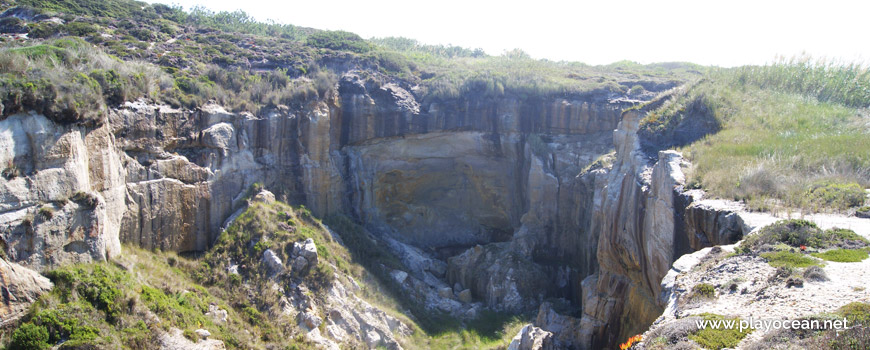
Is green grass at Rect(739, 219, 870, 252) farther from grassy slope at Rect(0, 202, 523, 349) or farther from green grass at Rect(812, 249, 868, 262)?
grassy slope at Rect(0, 202, 523, 349)

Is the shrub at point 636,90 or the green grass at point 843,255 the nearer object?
the green grass at point 843,255

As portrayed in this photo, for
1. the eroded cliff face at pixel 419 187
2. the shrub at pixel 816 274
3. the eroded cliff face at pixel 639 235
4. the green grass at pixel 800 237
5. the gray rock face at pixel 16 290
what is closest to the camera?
the shrub at pixel 816 274

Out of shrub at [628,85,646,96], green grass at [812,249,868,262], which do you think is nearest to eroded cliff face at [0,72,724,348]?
green grass at [812,249,868,262]

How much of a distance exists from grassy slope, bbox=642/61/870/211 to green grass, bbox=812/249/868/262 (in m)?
2.68

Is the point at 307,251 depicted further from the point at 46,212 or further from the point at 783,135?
the point at 783,135

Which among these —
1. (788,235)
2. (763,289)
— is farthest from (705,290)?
(788,235)

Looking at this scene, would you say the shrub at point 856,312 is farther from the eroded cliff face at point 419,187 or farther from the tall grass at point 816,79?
the tall grass at point 816,79

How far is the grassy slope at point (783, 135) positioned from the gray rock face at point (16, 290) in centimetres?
1858

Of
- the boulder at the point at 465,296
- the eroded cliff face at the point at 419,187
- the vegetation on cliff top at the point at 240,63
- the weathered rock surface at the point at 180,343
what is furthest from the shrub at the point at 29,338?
the boulder at the point at 465,296

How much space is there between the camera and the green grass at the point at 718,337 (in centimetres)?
764

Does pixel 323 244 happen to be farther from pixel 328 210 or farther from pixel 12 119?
pixel 12 119

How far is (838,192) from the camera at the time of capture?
1253 centimetres

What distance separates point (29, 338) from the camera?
14.2m

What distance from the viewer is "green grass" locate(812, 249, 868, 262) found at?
941 cm
